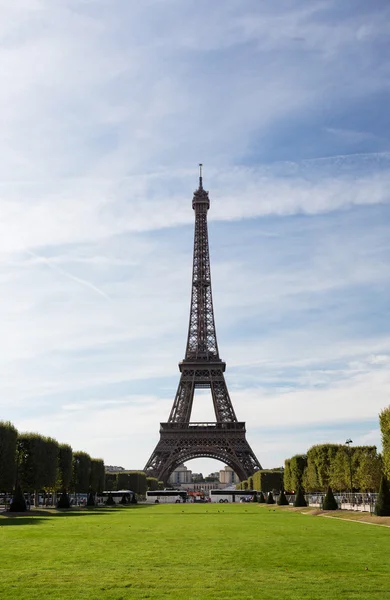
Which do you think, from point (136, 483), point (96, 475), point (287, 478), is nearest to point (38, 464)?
point (96, 475)

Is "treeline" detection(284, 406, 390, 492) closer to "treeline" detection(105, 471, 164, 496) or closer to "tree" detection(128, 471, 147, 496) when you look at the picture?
"treeline" detection(105, 471, 164, 496)

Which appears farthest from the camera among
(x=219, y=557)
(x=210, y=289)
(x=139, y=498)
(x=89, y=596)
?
(x=210, y=289)

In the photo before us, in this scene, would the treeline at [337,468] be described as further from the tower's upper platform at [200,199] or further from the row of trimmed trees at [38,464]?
the tower's upper platform at [200,199]

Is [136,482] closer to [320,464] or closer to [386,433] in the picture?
[320,464]

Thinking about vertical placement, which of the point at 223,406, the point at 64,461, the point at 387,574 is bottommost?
the point at 387,574

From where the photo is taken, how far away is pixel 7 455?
58.1 metres

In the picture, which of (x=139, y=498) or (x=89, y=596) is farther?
(x=139, y=498)

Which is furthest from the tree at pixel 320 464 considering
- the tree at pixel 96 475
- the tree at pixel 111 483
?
the tree at pixel 111 483

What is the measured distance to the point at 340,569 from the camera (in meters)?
16.4

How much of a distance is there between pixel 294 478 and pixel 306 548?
7647 cm

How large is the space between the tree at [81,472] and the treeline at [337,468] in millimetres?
27473

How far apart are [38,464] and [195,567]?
5337 cm

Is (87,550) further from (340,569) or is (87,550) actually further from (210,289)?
(210,289)

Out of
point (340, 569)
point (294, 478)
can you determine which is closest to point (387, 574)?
point (340, 569)
